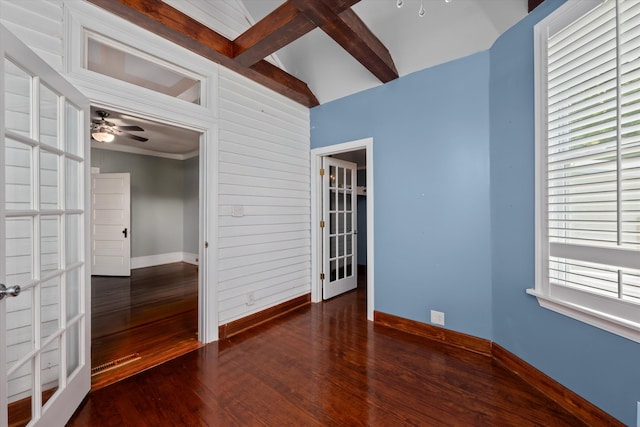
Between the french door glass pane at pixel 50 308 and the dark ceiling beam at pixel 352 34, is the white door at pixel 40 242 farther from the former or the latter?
the dark ceiling beam at pixel 352 34

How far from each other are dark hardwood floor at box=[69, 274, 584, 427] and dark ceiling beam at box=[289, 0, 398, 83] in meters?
2.69

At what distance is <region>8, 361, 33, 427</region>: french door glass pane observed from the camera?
3.89 feet

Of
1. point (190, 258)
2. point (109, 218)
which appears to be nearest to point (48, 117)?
point (109, 218)

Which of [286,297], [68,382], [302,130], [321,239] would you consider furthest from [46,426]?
[302,130]

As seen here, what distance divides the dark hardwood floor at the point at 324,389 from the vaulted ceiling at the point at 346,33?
269 cm

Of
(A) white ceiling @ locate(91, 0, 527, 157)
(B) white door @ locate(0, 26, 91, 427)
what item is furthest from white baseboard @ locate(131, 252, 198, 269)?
(B) white door @ locate(0, 26, 91, 427)

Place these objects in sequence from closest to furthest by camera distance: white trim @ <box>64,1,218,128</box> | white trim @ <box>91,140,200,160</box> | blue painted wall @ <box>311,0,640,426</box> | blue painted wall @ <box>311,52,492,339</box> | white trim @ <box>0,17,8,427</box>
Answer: white trim @ <box>0,17,8,427</box> → blue painted wall @ <box>311,0,640,426</box> → white trim @ <box>64,1,218,128</box> → blue painted wall @ <box>311,52,492,339</box> → white trim @ <box>91,140,200,160</box>

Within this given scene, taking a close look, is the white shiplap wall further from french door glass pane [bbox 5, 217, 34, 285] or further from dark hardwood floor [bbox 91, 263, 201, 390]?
french door glass pane [bbox 5, 217, 34, 285]

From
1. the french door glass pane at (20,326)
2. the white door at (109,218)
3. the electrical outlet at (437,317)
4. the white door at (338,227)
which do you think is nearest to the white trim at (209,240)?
the french door glass pane at (20,326)

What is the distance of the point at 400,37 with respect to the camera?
2.52m

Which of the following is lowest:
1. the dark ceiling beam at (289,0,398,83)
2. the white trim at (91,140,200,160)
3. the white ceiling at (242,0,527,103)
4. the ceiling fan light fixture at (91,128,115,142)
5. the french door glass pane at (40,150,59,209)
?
the french door glass pane at (40,150,59,209)

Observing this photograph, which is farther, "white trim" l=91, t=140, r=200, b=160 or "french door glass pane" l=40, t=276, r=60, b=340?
"white trim" l=91, t=140, r=200, b=160

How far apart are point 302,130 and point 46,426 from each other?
3.39 meters

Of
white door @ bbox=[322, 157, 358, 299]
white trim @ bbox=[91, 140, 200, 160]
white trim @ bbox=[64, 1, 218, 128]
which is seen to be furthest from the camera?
white trim @ bbox=[91, 140, 200, 160]
